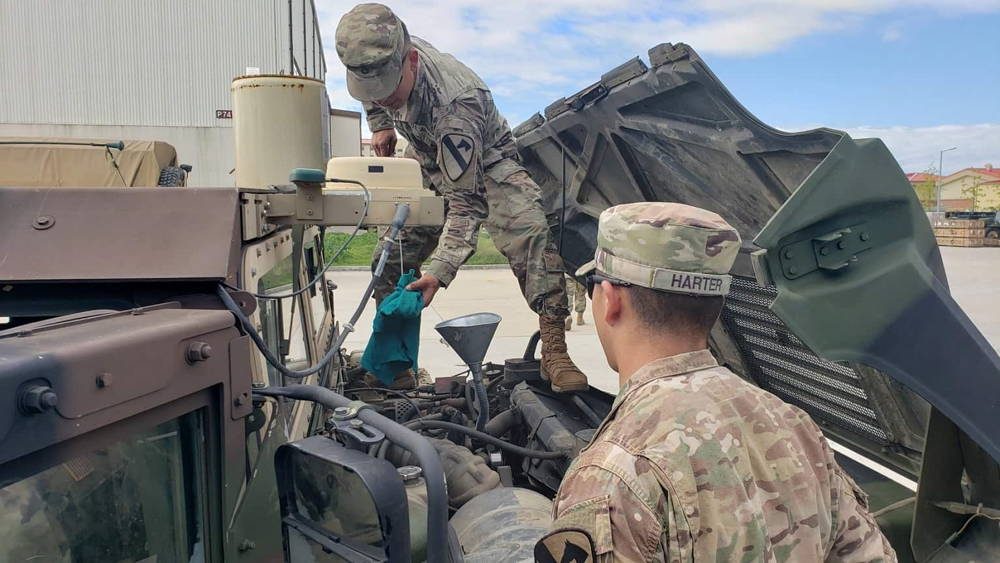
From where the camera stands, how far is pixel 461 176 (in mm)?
4066

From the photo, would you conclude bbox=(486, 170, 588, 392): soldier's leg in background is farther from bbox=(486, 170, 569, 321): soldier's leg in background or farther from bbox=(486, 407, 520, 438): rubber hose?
bbox=(486, 407, 520, 438): rubber hose

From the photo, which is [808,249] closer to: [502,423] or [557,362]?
[502,423]

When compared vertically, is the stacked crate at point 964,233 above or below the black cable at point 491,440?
below

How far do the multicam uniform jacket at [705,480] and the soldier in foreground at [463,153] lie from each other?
7.84 feet

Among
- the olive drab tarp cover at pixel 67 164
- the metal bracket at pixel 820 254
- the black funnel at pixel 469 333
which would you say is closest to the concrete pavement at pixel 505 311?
the black funnel at pixel 469 333

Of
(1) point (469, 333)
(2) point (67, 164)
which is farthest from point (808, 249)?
(2) point (67, 164)

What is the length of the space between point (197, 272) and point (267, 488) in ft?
1.60

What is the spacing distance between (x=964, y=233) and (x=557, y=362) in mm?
29897

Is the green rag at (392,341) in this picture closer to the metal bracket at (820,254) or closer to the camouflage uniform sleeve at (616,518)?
the metal bracket at (820,254)

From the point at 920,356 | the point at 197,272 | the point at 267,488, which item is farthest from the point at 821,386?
the point at 197,272

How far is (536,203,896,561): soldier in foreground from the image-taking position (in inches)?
52.3

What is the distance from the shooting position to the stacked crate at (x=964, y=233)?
94.3ft

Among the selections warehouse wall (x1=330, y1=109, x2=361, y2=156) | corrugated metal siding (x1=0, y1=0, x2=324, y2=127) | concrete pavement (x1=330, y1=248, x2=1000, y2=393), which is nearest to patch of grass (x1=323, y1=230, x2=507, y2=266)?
concrete pavement (x1=330, y1=248, x2=1000, y2=393)

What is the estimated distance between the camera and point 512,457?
3.45m
